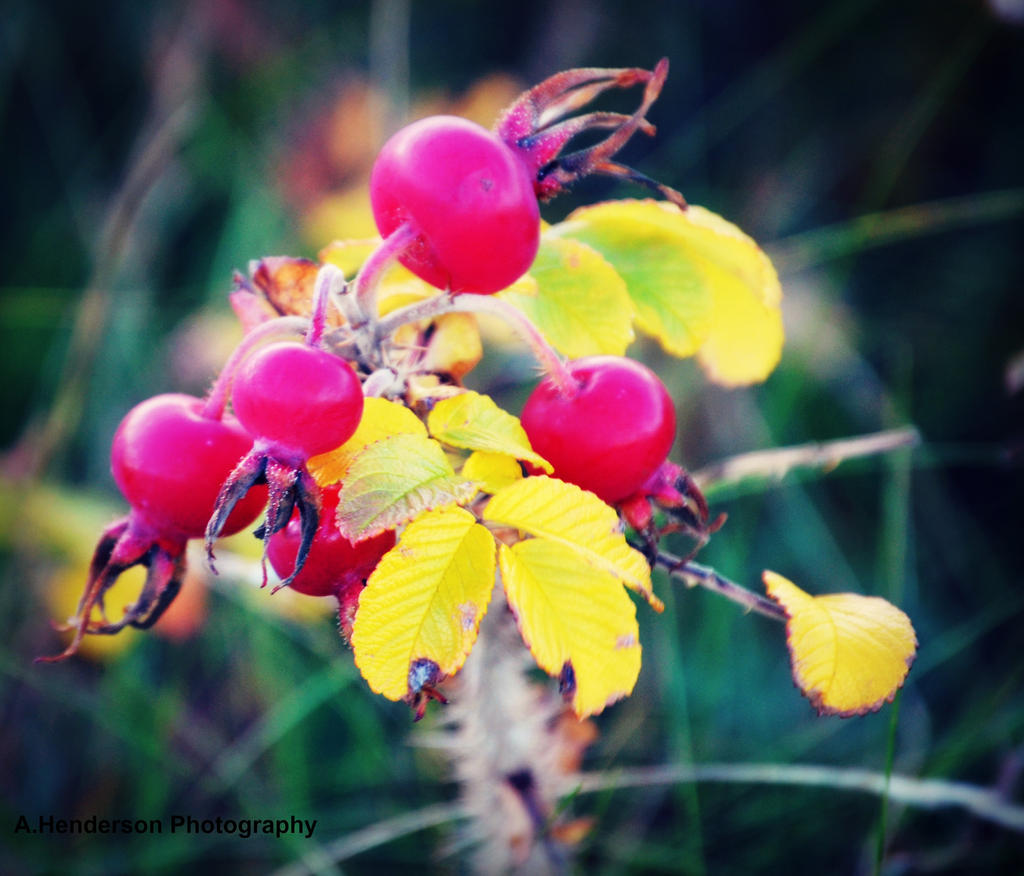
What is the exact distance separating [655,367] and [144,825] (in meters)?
1.49

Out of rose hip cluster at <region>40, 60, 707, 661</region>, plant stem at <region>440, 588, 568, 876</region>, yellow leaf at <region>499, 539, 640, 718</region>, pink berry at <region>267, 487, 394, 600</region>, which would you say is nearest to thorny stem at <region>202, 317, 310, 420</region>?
rose hip cluster at <region>40, 60, 707, 661</region>

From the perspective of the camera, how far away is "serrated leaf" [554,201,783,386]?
79 centimetres

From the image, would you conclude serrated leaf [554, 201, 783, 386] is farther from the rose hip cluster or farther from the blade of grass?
the blade of grass

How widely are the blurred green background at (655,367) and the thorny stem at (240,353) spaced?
63cm

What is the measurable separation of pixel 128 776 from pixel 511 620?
4.05ft

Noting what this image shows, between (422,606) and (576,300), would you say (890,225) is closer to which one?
(576,300)

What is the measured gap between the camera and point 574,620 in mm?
602

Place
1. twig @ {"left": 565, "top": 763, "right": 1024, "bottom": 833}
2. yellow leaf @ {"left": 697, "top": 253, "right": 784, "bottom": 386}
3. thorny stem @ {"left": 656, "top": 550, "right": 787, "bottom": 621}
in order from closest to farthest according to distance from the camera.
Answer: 1. thorny stem @ {"left": 656, "top": 550, "right": 787, "bottom": 621}
2. yellow leaf @ {"left": 697, "top": 253, "right": 784, "bottom": 386}
3. twig @ {"left": 565, "top": 763, "right": 1024, "bottom": 833}

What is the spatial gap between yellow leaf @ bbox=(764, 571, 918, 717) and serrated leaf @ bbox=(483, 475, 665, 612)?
161 mm

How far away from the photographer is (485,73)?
104 inches

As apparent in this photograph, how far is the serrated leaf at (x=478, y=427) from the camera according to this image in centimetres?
61

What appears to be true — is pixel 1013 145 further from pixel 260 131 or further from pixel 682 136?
pixel 260 131

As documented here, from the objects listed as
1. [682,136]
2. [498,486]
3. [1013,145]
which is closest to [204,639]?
[498,486]

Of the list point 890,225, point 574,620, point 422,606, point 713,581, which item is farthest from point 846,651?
point 890,225
